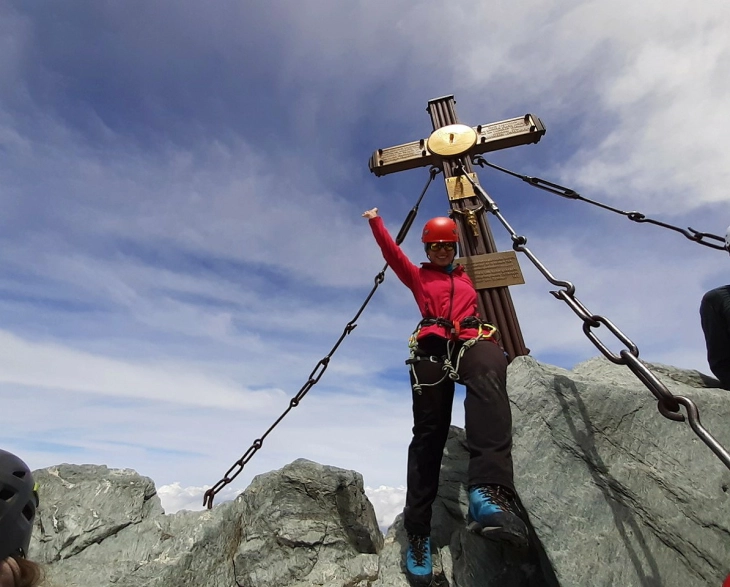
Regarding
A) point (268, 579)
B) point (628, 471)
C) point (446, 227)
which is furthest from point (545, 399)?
point (268, 579)

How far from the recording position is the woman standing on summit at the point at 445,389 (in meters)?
3.15

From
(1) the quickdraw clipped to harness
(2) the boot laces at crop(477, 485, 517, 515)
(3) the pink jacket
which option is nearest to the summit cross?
(3) the pink jacket

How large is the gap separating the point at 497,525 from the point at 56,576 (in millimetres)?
4454

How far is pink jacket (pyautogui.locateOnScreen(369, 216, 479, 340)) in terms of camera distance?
3.99 meters

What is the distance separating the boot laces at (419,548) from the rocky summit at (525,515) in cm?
28

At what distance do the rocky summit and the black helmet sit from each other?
2230mm

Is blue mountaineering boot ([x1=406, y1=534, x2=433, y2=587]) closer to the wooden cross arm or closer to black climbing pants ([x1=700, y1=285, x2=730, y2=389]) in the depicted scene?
black climbing pants ([x1=700, y1=285, x2=730, y2=389])

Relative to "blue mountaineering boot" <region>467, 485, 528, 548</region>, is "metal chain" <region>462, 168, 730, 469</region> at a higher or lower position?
higher

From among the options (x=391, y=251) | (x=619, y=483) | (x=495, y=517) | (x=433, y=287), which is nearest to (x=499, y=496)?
(x=495, y=517)

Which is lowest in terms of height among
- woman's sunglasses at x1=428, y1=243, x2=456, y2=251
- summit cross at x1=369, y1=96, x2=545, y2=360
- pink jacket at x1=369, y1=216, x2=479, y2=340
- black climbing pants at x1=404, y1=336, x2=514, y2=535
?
black climbing pants at x1=404, y1=336, x2=514, y2=535

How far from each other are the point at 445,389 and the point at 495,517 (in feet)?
3.93

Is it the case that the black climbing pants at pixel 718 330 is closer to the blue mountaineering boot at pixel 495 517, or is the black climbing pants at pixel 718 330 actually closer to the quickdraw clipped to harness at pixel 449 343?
the quickdraw clipped to harness at pixel 449 343

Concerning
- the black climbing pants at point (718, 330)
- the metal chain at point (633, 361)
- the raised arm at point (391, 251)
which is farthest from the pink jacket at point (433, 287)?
the black climbing pants at point (718, 330)

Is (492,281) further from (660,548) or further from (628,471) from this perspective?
(660,548)
